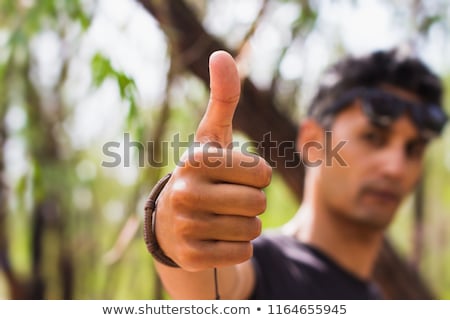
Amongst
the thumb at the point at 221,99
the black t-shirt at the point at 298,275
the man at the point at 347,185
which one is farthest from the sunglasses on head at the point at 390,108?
the thumb at the point at 221,99

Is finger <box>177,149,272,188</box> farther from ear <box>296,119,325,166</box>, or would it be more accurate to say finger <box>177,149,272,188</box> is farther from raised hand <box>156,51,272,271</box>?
ear <box>296,119,325,166</box>

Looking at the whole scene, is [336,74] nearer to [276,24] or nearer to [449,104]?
[276,24]

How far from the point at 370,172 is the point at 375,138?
0.39 ft

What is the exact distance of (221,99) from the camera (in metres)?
1.03

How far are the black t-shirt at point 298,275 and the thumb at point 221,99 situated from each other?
2.23ft

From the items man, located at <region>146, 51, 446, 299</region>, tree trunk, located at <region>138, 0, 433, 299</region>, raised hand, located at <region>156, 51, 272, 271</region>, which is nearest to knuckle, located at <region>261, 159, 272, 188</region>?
raised hand, located at <region>156, 51, 272, 271</region>

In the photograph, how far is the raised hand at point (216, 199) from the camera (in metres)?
1.00

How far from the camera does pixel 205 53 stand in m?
2.47

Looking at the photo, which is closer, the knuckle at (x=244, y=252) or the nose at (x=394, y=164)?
the knuckle at (x=244, y=252)

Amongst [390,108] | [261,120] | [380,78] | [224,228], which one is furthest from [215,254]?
[261,120]

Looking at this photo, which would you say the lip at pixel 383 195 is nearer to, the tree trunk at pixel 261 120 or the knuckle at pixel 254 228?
the tree trunk at pixel 261 120

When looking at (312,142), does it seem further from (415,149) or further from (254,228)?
(254,228)

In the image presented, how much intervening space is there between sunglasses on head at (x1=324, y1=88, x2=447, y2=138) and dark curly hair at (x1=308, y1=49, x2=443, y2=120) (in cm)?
4

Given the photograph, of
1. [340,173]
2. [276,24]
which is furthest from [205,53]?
[340,173]
